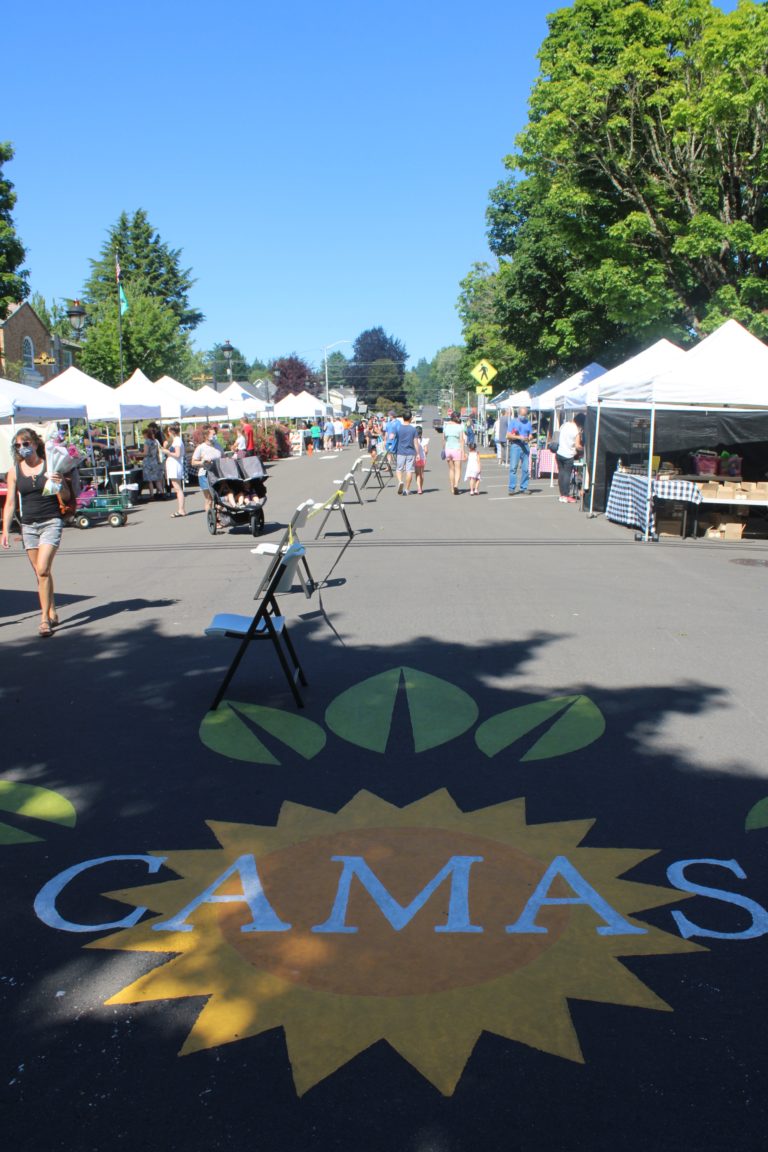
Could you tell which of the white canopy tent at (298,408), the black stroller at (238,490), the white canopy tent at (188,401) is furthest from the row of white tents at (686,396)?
the white canopy tent at (298,408)

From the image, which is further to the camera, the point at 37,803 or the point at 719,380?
the point at 719,380

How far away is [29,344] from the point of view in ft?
161

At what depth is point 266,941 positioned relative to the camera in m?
3.58

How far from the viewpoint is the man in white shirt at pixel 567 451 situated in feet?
64.1

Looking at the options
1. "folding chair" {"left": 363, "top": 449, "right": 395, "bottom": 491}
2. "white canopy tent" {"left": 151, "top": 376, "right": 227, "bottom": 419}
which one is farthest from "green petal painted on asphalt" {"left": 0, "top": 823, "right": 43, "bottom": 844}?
"white canopy tent" {"left": 151, "top": 376, "right": 227, "bottom": 419}

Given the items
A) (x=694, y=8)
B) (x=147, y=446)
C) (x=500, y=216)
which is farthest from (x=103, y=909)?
(x=500, y=216)

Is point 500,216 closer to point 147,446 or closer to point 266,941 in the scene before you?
point 147,446

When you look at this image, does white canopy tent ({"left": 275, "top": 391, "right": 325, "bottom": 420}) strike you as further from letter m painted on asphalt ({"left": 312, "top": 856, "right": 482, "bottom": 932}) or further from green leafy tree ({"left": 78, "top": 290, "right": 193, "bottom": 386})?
letter m painted on asphalt ({"left": 312, "top": 856, "right": 482, "bottom": 932})

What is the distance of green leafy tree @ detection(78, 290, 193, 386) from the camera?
3806cm

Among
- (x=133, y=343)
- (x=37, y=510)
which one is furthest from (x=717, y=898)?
(x=133, y=343)

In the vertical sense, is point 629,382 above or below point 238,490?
above

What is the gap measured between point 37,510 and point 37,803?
418cm

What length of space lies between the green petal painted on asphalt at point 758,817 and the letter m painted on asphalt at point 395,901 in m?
1.37

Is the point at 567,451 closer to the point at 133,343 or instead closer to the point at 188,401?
the point at 188,401
